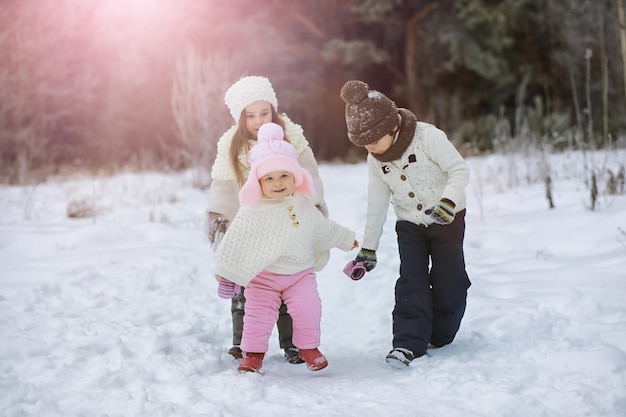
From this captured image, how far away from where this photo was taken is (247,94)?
357 cm

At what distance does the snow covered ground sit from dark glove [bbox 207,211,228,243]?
596mm

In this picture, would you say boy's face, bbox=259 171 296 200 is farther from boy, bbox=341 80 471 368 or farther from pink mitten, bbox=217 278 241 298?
pink mitten, bbox=217 278 241 298

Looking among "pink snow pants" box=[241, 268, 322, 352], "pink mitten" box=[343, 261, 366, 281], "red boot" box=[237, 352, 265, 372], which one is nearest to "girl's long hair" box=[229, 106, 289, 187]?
"pink snow pants" box=[241, 268, 322, 352]

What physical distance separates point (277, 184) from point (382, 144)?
2.01ft

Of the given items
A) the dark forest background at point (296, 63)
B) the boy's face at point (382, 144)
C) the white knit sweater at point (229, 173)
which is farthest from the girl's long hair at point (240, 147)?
the dark forest background at point (296, 63)

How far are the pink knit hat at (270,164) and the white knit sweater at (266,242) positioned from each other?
0.07 metres

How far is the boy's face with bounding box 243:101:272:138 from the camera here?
11.7 ft

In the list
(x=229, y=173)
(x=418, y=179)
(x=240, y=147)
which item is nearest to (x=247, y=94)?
(x=240, y=147)

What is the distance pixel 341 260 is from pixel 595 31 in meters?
14.2

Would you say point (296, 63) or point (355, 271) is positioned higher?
point (296, 63)

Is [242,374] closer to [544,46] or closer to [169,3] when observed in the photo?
[169,3]

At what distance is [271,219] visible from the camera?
318cm

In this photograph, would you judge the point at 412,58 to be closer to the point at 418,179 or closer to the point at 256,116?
the point at 256,116

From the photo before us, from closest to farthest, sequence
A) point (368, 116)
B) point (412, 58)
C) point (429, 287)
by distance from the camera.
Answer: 1. point (368, 116)
2. point (429, 287)
3. point (412, 58)
